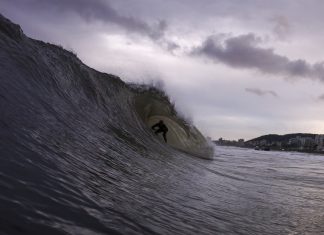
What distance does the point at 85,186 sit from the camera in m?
4.71

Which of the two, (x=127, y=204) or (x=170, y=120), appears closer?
(x=127, y=204)

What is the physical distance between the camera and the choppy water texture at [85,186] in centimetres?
359

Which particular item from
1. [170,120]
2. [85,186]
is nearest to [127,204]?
[85,186]

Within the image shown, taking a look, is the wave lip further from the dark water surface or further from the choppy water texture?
the dark water surface

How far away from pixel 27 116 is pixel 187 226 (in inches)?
106

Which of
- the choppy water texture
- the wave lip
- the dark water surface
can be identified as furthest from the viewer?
the wave lip

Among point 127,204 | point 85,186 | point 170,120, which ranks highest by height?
point 170,120

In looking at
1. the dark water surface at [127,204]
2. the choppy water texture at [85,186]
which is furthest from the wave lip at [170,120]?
the dark water surface at [127,204]

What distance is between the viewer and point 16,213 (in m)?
3.07

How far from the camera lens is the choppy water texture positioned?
359 cm

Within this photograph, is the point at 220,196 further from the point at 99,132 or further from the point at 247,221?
the point at 99,132

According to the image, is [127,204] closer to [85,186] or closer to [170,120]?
[85,186]

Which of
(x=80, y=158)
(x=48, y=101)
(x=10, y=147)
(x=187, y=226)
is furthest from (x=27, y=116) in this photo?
(x=187, y=226)

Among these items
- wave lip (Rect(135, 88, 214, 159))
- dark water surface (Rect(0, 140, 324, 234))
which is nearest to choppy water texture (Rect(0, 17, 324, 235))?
dark water surface (Rect(0, 140, 324, 234))
